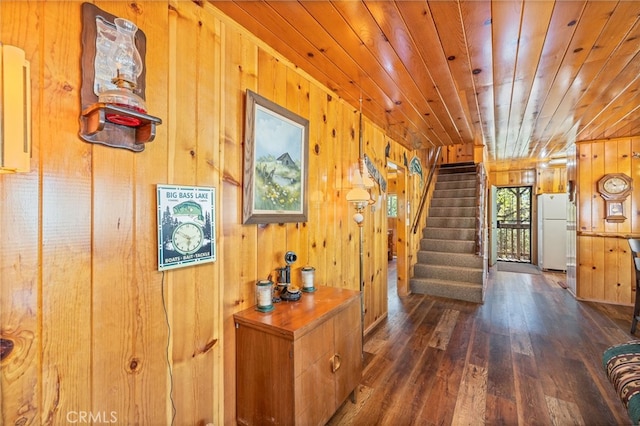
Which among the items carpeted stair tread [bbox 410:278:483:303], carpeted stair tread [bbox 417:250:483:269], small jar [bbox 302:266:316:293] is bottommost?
carpeted stair tread [bbox 410:278:483:303]

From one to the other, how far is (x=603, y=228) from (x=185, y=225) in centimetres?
550

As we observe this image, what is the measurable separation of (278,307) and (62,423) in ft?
3.01

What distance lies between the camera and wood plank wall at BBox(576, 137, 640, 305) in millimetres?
3836

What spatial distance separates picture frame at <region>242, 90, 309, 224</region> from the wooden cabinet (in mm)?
557

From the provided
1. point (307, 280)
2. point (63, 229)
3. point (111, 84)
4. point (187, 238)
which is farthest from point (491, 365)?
point (111, 84)

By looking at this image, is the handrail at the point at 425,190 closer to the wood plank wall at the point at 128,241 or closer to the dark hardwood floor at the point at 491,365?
the dark hardwood floor at the point at 491,365

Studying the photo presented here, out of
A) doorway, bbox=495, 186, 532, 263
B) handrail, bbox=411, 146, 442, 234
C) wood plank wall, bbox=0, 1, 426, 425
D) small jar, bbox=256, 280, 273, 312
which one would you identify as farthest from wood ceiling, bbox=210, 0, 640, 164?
doorway, bbox=495, 186, 532, 263

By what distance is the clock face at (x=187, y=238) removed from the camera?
1192mm

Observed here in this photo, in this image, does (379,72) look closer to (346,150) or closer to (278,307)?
(346,150)

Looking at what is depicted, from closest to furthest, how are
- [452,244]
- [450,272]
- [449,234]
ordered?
1. [450,272]
2. [452,244]
3. [449,234]

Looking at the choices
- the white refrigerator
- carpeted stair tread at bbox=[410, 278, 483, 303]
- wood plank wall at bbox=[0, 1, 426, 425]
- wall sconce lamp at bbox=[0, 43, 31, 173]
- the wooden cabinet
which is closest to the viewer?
wall sconce lamp at bbox=[0, 43, 31, 173]

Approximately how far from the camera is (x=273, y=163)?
1.66 metres

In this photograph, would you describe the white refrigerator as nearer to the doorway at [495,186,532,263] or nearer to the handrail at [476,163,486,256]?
the doorway at [495,186,532,263]

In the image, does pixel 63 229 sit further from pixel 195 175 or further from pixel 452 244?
pixel 452 244
